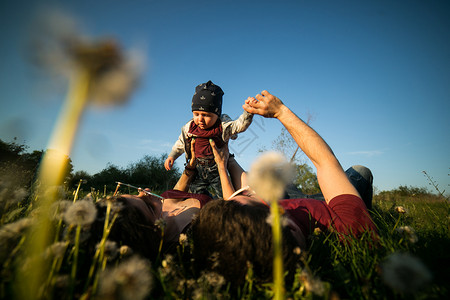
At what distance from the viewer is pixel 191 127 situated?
5.21 m

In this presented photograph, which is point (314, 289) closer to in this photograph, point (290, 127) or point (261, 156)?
point (261, 156)

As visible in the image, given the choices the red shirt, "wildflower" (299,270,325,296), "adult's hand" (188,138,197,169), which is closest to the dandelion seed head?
"wildflower" (299,270,325,296)

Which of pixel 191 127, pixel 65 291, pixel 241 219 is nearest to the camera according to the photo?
pixel 65 291

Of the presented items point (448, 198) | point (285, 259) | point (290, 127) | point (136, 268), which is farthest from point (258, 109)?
point (448, 198)

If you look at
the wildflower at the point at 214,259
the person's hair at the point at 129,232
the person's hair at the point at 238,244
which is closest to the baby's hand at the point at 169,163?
the person's hair at the point at 129,232

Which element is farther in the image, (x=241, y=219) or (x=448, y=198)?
(x=448, y=198)

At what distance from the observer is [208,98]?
4.94 metres

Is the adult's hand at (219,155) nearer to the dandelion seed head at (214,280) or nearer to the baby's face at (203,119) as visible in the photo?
the baby's face at (203,119)

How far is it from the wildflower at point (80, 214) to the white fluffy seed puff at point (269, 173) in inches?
36.9

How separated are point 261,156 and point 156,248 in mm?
1491

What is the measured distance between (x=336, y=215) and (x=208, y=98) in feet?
12.2

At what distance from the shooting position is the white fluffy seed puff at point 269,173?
0.73 meters

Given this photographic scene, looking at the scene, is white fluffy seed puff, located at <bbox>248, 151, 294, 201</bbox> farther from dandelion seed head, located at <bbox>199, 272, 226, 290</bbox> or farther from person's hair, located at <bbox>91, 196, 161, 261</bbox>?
person's hair, located at <bbox>91, 196, 161, 261</bbox>

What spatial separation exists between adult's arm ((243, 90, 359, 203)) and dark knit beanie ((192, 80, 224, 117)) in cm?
191
